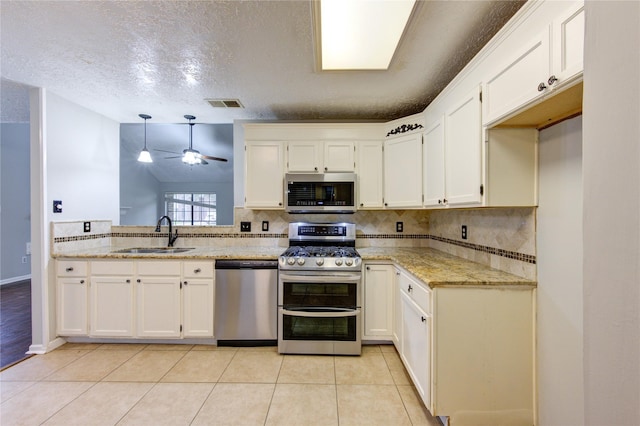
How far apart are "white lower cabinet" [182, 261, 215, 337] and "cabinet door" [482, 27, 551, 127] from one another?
2557mm

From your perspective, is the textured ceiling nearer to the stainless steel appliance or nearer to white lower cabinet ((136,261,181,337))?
the stainless steel appliance

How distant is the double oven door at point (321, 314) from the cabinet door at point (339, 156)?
1125 millimetres

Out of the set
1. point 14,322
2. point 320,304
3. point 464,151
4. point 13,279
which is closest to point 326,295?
point 320,304

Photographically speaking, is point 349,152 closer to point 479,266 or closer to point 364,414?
point 479,266

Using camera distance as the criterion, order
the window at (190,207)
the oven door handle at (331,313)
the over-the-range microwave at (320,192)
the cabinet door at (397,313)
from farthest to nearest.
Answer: the window at (190,207)
the over-the-range microwave at (320,192)
the oven door handle at (331,313)
the cabinet door at (397,313)

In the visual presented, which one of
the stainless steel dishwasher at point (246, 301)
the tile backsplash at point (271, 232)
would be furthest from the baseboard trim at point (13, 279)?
the stainless steel dishwasher at point (246, 301)

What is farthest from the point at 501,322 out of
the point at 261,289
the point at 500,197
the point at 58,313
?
the point at 58,313

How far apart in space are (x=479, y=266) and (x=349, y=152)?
1.63 metres

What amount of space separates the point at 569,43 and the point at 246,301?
8.95 ft

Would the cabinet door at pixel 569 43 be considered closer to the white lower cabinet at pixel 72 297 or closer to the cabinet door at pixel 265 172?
the cabinet door at pixel 265 172

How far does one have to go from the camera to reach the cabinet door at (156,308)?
255 cm

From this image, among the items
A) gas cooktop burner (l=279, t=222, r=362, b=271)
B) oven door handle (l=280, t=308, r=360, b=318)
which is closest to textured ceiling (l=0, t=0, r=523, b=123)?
gas cooktop burner (l=279, t=222, r=362, b=271)

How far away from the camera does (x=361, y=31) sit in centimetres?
165

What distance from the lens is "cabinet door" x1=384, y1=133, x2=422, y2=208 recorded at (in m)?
2.58
